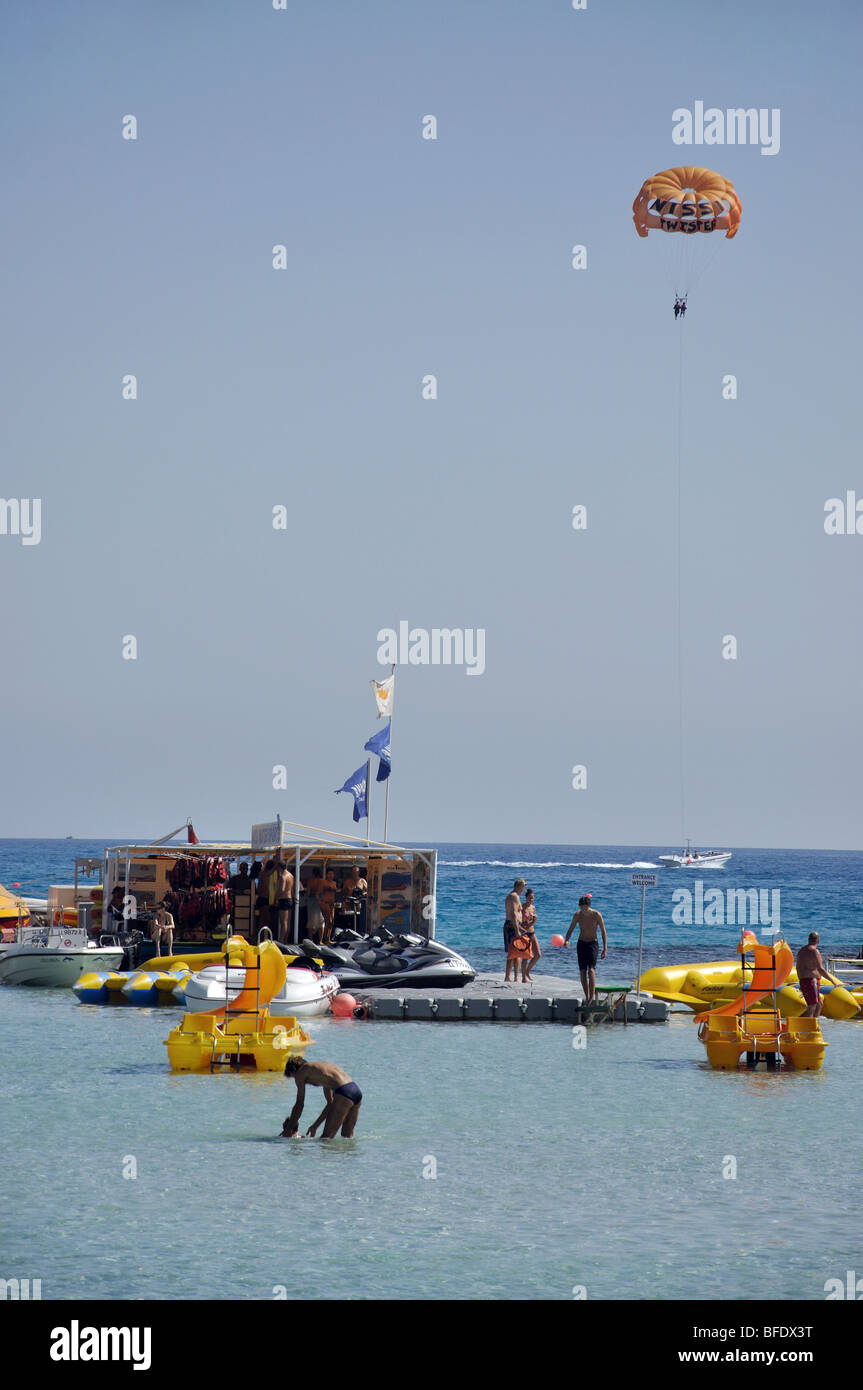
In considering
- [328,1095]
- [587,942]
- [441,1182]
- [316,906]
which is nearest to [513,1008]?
[587,942]

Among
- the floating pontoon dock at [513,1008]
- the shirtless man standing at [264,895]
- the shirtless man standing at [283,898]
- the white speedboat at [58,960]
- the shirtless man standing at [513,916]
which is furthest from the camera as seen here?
the shirtless man standing at [264,895]

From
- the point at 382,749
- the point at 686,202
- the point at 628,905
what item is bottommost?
the point at 628,905

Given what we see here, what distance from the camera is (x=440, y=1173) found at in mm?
14305

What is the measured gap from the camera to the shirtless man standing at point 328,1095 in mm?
15375

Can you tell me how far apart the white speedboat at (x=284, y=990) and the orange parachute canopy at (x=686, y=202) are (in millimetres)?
17757

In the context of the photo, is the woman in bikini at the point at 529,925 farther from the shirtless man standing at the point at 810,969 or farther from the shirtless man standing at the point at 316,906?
the shirtless man standing at the point at 810,969

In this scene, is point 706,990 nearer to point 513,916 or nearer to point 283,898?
point 513,916

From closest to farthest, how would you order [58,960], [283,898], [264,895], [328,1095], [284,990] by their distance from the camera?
1. [328,1095]
2. [284,990]
3. [283,898]
4. [58,960]
5. [264,895]

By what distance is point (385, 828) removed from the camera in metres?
34.2

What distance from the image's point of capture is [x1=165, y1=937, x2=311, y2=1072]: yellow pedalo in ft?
64.3

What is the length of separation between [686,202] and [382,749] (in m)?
14.1

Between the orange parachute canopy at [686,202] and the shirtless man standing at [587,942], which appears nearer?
the shirtless man standing at [587,942]

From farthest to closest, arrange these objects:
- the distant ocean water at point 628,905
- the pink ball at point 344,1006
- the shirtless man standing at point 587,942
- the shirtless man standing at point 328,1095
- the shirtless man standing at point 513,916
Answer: the distant ocean water at point 628,905, the shirtless man standing at point 513,916, the pink ball at point 344,1006, the shirtless man standing at point 587,942, the shirtless man standing at point 328,1095

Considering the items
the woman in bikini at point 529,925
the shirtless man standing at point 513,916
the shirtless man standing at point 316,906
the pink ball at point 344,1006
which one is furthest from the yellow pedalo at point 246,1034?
the woman in bikini at point 529,925
